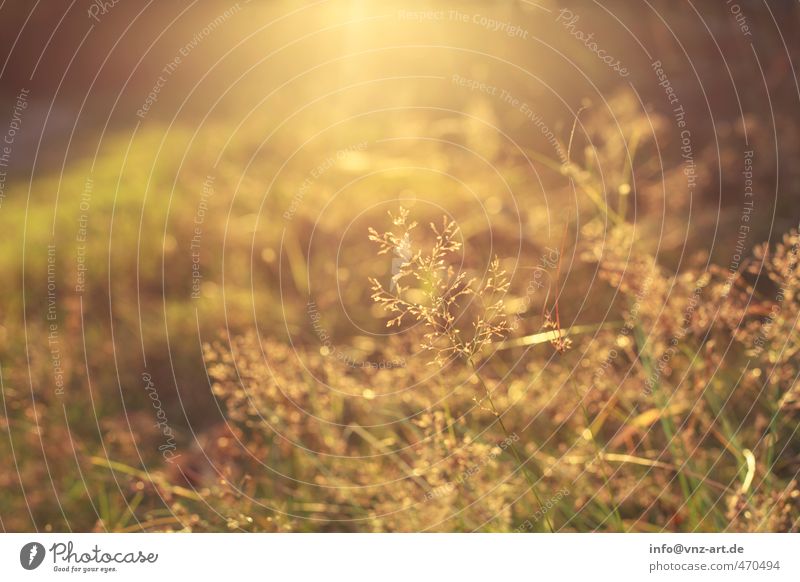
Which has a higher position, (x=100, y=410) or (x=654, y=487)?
(x=100, y=410)

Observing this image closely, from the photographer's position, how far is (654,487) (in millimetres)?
2012

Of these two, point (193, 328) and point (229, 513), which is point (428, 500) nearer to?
point (229, 513)

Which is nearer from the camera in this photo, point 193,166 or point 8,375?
point 8,375

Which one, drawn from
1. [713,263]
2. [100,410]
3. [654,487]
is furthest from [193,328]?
[713,263]

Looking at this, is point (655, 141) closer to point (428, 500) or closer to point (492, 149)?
point (492, 149)

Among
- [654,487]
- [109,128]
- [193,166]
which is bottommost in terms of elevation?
[654,487]

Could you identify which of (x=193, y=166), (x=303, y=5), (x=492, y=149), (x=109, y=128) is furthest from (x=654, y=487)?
(x=109, y=128)

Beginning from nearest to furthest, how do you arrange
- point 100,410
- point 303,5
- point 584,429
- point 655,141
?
point 584,429 → point 100,410 → point 303,5 → point 655,141

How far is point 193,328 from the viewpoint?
2.60 m

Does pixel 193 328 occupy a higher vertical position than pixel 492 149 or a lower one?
lower
